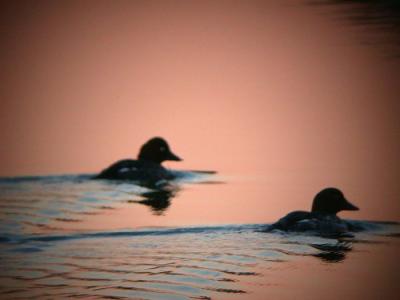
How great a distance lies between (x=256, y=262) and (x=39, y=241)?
101 inches

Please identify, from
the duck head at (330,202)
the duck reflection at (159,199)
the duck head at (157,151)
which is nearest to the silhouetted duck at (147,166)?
the duck head at (157,151)

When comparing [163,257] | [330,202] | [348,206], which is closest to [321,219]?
[330,202]

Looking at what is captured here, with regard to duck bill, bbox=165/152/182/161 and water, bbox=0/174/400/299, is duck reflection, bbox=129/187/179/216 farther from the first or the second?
duck bill, bbox=165/152/182/161

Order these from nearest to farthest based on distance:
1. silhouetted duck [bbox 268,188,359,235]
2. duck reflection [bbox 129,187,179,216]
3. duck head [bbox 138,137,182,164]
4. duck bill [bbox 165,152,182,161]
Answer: silhouetted duck [bbox 268,188,359,235], duck reflection [bbox 129,187,179,216], duck head [bbox 138,137,182,164], duck bill [bbox 165,152,182,161]

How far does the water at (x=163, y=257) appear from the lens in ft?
23.6

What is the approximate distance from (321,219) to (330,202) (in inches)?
34.0

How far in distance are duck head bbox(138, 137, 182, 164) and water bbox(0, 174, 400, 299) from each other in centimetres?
437

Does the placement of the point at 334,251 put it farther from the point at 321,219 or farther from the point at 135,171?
the point at 135,171

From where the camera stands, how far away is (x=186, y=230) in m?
9.97

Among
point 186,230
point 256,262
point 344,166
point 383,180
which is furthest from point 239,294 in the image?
point 344,166

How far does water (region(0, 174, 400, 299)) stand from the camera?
721cm

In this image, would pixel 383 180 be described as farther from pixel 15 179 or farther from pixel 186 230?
pixel 15 179

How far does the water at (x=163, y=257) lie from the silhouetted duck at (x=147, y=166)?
8.38 feet

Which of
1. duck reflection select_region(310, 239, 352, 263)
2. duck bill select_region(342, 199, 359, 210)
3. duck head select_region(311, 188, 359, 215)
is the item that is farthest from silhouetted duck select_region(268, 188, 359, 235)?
duck reflection select_region(310, 239, 352, 263)
